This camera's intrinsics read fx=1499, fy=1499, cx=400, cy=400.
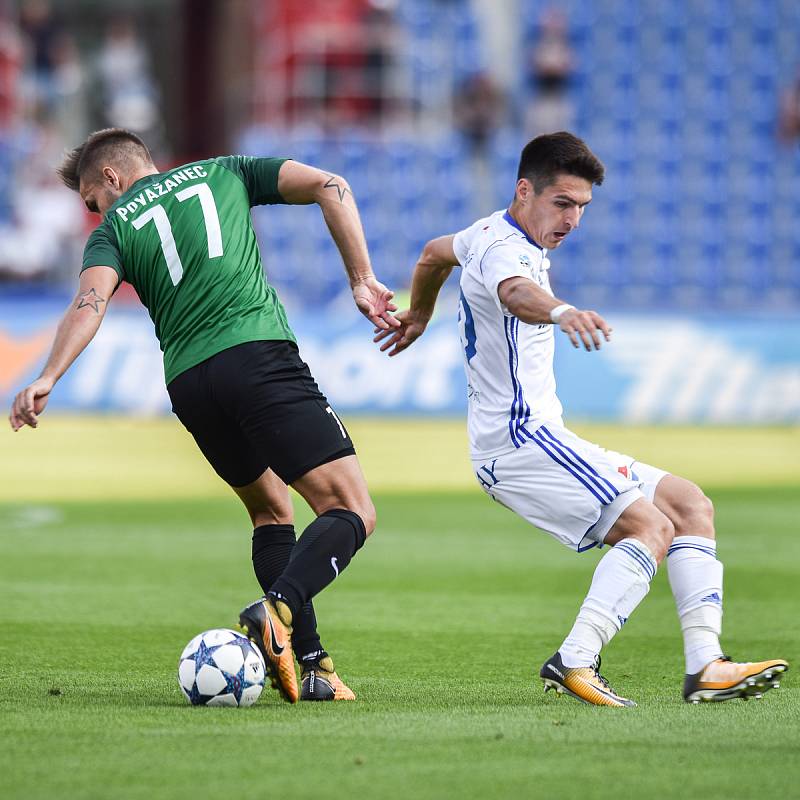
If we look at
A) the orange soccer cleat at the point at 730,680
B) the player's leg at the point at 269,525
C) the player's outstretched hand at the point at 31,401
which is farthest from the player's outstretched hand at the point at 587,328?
the player's outstretched hand at the point at 31,401

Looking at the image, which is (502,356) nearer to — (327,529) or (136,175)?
(327,529)

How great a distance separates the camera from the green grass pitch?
4.09 meters

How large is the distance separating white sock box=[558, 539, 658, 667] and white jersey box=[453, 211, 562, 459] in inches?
22.3

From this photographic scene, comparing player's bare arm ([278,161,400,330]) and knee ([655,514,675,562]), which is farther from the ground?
player's bare arm ([278,161,400,330])

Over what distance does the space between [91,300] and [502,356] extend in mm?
1549

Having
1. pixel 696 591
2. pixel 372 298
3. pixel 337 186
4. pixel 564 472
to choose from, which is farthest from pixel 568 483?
pixel 337 186

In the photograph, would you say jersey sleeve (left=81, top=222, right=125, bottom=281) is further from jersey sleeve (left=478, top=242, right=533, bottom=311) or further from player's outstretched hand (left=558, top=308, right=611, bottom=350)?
player's outstretched hand (left=558, top=308, right=611, bottom=350)

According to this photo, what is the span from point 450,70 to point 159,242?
20044 millimetres

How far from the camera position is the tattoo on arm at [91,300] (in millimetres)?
5344

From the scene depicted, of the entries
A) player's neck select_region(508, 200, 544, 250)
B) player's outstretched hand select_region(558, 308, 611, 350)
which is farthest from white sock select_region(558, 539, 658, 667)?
player's neck select_region(508, 200, 544, 250)

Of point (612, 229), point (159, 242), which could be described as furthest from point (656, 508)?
point (612, 229)

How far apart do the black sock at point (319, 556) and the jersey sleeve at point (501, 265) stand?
978mm

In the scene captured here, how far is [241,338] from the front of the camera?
549 cm

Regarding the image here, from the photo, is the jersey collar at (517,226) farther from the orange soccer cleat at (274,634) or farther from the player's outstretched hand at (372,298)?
the orange soccer cleat at (274,634)
